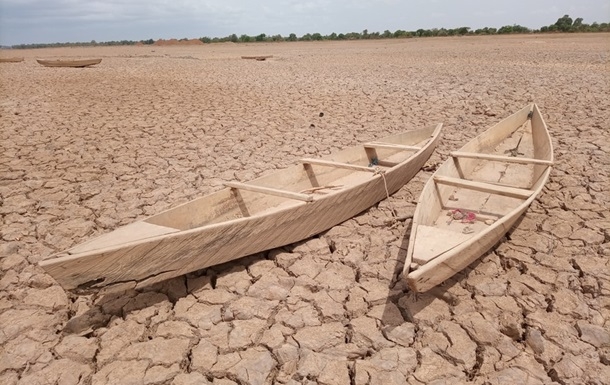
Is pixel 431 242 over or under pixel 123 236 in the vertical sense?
under

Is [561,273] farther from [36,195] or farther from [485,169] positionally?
[36,195]

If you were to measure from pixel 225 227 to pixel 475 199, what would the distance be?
104 inches

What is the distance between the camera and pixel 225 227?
2.43 m

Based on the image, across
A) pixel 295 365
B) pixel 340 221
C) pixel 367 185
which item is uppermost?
pixel 367 185

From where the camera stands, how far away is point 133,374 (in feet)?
6.77

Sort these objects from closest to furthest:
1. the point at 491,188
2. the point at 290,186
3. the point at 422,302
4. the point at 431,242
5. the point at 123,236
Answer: the point at 123,236
the point at 431,242
the point at 422,302
the point at 491,188
the point at 290,186

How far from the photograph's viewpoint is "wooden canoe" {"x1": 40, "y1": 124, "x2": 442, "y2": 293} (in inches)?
80.5

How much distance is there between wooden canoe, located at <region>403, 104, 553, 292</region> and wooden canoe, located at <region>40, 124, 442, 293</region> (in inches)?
22.9

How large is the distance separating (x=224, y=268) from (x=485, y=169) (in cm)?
354

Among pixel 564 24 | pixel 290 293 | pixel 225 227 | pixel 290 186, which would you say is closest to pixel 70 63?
pixel 290 186

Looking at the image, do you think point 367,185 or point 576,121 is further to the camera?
point 576,121

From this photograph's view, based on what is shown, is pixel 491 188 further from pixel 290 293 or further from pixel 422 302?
pixel 290 293

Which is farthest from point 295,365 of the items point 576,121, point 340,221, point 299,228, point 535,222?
point 576,121

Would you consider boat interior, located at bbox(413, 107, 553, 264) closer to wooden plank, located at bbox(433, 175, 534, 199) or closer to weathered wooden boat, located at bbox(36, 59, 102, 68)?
wooden plank, located at bbox(433, 175, 534, 199)
